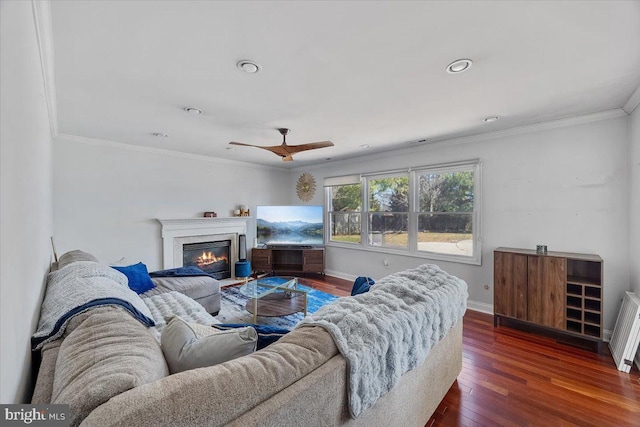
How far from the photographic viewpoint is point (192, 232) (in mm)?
4715

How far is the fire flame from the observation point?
4953 millimetres

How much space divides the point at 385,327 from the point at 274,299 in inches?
99.1

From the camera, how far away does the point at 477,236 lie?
3.70 m

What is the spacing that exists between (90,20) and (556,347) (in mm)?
4643

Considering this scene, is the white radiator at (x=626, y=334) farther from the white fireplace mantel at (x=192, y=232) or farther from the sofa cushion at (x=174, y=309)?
the white fireplace mantel at (x=192, y=232)

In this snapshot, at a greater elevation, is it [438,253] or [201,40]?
[201,40]

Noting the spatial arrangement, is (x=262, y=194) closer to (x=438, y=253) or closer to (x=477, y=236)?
(x=438, y=253)

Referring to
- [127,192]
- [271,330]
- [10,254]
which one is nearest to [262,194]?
[127,192]

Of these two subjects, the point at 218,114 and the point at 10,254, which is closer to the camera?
the point at 10,254

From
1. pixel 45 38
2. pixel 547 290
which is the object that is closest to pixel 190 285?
pixel 45 38

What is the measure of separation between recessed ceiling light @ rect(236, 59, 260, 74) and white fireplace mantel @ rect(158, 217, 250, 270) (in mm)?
3371

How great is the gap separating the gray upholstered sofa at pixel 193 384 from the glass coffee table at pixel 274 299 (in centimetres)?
188

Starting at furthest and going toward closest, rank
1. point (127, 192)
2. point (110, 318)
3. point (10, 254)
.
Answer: point (127, 192), point (110, 318), point (10, 254)

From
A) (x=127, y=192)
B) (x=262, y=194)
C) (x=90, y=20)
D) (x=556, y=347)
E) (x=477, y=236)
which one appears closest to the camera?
(x=90, y=20)
